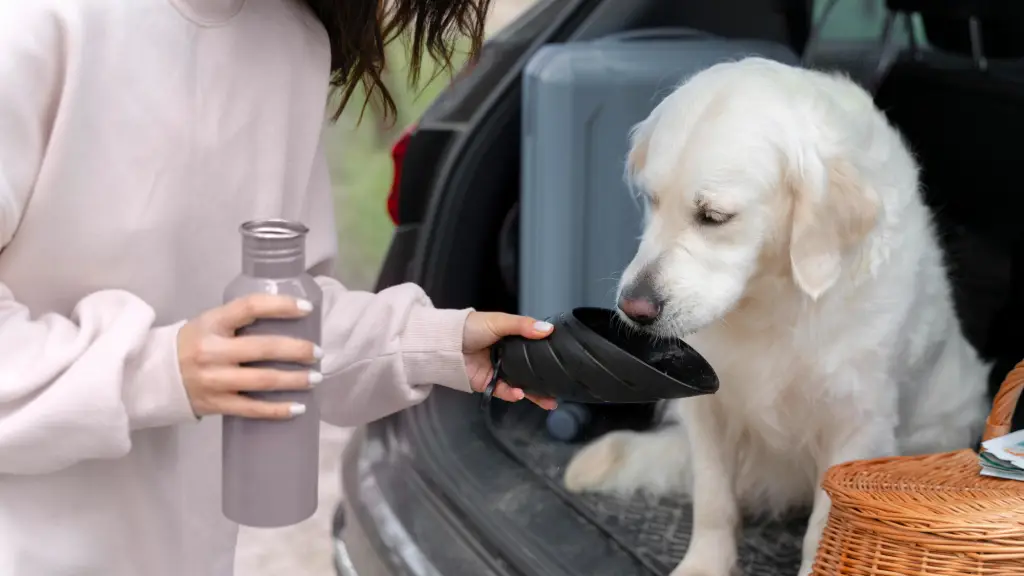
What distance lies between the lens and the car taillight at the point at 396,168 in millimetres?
1604

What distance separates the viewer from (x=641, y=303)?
40.8 inches

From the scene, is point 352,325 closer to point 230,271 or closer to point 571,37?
point 230,271

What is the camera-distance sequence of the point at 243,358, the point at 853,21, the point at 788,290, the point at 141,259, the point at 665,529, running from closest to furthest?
the point at 243,358
the point at 141,259
the point at 788,290
the point at 665,529
the point at 853,21

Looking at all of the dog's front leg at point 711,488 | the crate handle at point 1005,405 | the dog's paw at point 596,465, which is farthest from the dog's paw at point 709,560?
the crate handle at point 1005,405

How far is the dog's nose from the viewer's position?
1017 mm

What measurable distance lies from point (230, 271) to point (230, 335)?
0.76 feet

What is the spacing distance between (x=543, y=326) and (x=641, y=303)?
0.32 meters

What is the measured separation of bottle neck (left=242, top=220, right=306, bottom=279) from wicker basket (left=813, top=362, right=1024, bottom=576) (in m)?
0.61

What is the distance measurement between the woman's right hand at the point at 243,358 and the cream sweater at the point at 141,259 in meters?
0.02

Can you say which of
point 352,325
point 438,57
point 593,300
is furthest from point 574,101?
point 352,325

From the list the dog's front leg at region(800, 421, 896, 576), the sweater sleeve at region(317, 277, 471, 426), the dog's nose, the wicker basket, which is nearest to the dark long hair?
the sweater sleeve at region(317, 277, 471, 426)

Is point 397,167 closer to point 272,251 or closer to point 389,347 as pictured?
point 389,347

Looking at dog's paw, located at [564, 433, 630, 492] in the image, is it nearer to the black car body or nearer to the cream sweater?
the black car body

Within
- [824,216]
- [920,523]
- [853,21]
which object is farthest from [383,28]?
[853,21]
